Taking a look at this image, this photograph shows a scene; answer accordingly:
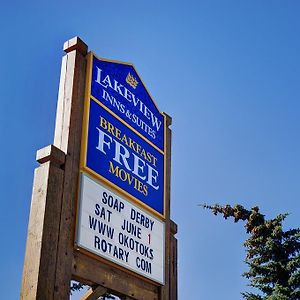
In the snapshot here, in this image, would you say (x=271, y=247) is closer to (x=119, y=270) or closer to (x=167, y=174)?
(x=167, y=174)

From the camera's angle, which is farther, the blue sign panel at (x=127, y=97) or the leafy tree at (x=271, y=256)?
the leafy tree at (x=271, y=256)

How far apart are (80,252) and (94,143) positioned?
3.42 ft

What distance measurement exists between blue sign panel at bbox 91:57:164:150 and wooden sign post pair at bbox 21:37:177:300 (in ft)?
0.70

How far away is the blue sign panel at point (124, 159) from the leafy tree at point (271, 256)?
1014 centimetres

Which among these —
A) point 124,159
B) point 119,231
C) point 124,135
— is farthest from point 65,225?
point 124,135

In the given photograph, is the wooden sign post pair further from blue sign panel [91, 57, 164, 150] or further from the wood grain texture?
blue sign panel [91, 57, 164, 150]

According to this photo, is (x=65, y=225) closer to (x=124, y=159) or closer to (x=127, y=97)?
(x=124, y=159)

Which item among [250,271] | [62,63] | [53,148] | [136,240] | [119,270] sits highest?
[250,271]

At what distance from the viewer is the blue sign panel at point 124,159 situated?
5.18 meters

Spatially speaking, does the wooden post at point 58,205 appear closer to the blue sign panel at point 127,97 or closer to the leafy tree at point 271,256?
the blue sign panel at point 127,97

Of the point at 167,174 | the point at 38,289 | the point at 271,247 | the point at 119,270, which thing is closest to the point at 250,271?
the point at 271,247

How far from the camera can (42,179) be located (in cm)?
459

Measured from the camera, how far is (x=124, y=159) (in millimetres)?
5527

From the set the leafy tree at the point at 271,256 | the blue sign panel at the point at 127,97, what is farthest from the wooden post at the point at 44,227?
the leafy tree at the point at 271,256
